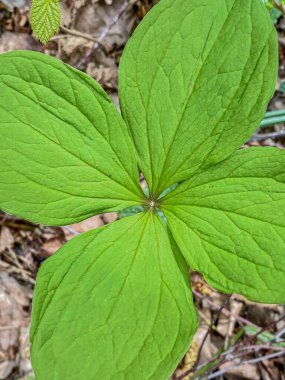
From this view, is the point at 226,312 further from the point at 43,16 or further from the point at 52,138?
the point at 43,16

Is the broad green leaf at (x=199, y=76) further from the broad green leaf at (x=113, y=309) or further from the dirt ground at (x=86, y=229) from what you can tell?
the dirt ground at (x=86, y=229)

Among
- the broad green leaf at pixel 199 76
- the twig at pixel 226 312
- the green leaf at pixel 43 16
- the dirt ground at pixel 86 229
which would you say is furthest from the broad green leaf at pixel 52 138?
the twig at pixel 226 312

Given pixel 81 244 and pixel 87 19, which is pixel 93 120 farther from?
pixel 87 19

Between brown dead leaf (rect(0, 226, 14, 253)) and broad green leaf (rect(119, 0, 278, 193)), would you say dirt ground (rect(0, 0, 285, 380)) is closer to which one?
brown dead leaf (rect(0, 226, 14, 253))

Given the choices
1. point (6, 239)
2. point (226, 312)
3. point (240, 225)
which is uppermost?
point (6, 239)

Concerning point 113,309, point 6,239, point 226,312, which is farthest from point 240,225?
point 6,239

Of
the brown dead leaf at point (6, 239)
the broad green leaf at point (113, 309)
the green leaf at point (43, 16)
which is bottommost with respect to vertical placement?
the broad green leaf at point (113, 309)
